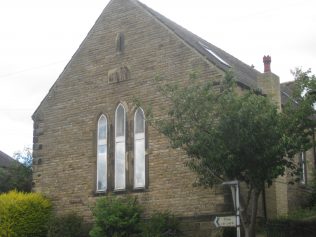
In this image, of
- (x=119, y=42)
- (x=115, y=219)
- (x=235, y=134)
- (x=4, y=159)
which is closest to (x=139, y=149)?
(x=115, y=219)

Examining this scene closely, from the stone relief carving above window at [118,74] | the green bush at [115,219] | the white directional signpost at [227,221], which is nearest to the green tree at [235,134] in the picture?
the white directional signpost at [227,221]

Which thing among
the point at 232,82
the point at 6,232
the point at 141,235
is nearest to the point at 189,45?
the point at 232,82

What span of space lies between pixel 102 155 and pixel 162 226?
5.00 metres

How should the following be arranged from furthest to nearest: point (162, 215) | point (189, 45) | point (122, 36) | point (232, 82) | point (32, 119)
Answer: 1. point (32, 119)
2. point (122, 36)
3. point (189, 45)
4. point (162, 215)
5. point (232, 82)

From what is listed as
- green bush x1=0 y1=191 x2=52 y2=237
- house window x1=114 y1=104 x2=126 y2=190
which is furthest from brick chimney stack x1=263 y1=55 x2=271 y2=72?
green bush x1=0 y1=191 x2=52 y2=237

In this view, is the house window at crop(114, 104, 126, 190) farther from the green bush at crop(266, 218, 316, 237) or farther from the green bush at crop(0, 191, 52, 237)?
the green bush at crop(266, 218, 316, 237)

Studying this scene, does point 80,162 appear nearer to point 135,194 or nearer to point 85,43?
point 135,194

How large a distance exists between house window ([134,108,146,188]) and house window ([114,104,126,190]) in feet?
2.01

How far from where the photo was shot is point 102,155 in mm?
24203

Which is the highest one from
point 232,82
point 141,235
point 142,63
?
point 142,63

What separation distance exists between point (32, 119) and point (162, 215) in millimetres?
8953

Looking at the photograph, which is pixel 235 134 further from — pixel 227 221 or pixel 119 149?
pixel 119 149

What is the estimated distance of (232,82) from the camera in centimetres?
1750

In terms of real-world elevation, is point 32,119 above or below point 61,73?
below
